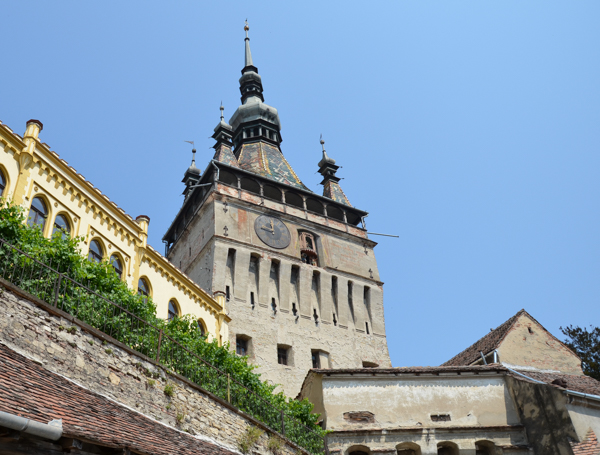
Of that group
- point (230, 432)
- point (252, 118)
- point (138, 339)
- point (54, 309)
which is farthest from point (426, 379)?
point (252, 118)

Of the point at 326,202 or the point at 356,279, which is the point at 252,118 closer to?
the point at 326,202

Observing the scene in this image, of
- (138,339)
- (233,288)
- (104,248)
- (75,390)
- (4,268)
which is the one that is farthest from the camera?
(233,288)

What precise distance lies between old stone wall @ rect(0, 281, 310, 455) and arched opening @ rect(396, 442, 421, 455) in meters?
7.11

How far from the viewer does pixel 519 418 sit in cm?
2098

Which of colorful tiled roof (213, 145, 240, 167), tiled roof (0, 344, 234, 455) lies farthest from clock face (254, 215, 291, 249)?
tiled roof (0, 344, 234, 455)

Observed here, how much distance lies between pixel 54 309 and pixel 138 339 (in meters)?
3.22

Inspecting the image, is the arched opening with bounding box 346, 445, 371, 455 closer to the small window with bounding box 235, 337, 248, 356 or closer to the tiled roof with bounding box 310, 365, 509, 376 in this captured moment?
the tiled roof with bounding box 310, 365, 509, 376

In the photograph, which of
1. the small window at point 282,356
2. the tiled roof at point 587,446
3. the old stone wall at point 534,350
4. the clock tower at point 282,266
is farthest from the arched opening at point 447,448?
the small window at point 282,356

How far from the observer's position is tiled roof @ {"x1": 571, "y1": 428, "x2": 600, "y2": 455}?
18703 millimetres

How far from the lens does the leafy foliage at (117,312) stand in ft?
44.9

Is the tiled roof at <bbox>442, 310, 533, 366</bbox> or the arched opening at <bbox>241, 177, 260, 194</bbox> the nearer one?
the tiled roof at <bbox>442, 310, 533, 366</bbox>

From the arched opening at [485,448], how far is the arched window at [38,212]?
51.6 ft

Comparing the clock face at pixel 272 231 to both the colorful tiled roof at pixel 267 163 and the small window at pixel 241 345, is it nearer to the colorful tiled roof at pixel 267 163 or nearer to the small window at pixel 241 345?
the colorful tiled roof at pixel 267 163

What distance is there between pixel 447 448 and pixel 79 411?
15.0 meters
